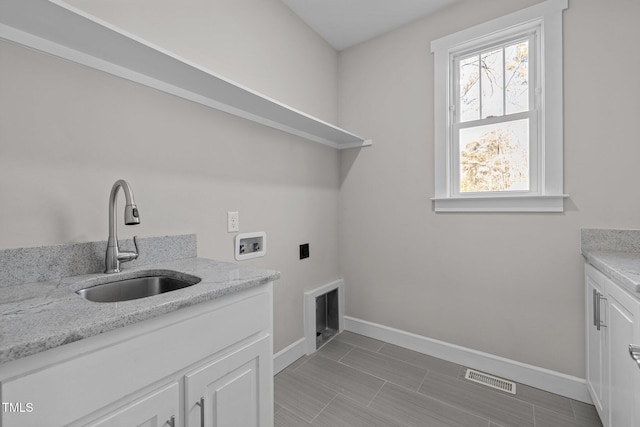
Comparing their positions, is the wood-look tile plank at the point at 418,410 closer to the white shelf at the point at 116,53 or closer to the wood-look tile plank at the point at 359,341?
the wood-look tile plank at the point at 359,341

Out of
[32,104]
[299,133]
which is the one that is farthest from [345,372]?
[32,104]

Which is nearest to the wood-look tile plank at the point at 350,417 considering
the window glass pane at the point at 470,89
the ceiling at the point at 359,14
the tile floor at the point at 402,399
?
the tile floor at the point at 402,399

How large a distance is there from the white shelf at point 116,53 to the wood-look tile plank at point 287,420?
Answer: 1792 millimetres

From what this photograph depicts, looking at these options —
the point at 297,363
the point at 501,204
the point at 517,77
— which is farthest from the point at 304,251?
the point at 517,77

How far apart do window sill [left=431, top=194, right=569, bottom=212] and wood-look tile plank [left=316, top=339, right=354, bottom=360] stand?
135 cm

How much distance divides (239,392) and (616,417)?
1590 millimetres

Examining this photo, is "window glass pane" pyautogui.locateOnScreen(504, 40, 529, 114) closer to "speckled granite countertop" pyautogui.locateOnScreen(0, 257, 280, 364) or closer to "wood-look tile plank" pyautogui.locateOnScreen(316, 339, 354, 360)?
"speckled granite countertop" pyautogui.locateOnScreen(0, 257, 280, 364)

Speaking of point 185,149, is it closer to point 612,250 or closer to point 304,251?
point 304,251

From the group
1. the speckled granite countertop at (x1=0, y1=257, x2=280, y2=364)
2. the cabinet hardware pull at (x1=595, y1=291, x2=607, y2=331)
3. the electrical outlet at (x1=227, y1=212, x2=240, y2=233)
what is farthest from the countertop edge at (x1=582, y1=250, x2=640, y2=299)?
the electrical outlet at (x1=227, y1=212, x2=240, y2=233)

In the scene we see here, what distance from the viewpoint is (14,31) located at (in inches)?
39.1

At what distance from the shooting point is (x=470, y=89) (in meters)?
2.14

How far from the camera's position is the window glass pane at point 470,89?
6.92 ft

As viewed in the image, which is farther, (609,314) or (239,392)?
(609,314)

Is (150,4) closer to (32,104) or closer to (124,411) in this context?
(32,104)
